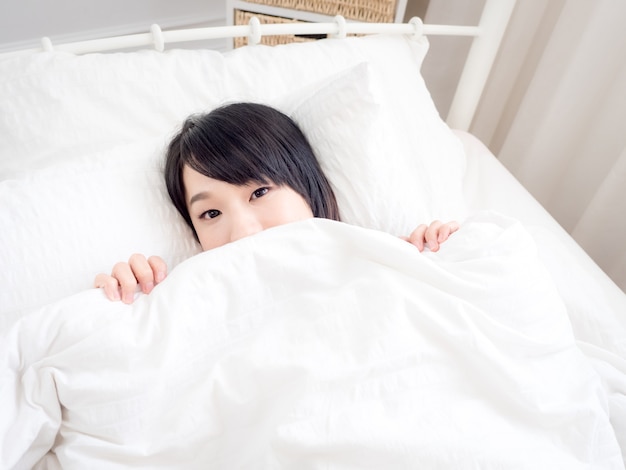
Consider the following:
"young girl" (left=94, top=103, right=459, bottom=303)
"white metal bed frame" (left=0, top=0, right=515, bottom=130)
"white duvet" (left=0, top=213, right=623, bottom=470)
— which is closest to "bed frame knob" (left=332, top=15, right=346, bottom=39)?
"white metal bed frame" (left=0, top=0, right=515, bottom=130)

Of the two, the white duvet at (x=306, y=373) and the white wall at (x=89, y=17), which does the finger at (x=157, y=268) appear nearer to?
the white duvet at (x=306, y=373)

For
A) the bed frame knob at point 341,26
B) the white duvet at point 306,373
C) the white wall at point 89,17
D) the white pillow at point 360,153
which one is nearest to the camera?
the white duvet at point 306,373

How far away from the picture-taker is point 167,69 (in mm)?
974

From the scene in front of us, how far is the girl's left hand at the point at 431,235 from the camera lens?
808mm

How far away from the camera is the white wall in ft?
6.18

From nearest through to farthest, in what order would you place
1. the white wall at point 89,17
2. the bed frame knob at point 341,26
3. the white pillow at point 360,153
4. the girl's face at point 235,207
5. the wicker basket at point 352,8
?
1. the girl's face at point 235,207
2. the white pillow at point 360,153
3. the bed frame knob at point 341,26
4. the wicker basket at point 352,8
5. the white wall at point 89,17

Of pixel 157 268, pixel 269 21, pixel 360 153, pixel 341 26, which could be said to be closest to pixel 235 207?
pixel 157 268

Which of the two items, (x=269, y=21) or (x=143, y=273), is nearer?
(x=143, y=273)

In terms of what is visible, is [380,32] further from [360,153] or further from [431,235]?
[431,235]

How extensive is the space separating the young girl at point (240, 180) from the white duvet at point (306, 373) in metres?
0.11

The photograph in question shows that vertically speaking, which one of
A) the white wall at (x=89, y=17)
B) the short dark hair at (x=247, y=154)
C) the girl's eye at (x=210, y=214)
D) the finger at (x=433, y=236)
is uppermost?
the short dark hair at (x=247, y=154)

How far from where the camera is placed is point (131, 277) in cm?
68

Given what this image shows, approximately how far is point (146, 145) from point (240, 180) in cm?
23

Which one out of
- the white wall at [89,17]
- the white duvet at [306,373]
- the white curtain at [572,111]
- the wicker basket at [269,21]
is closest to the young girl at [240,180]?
the white duvet at [306,373]
